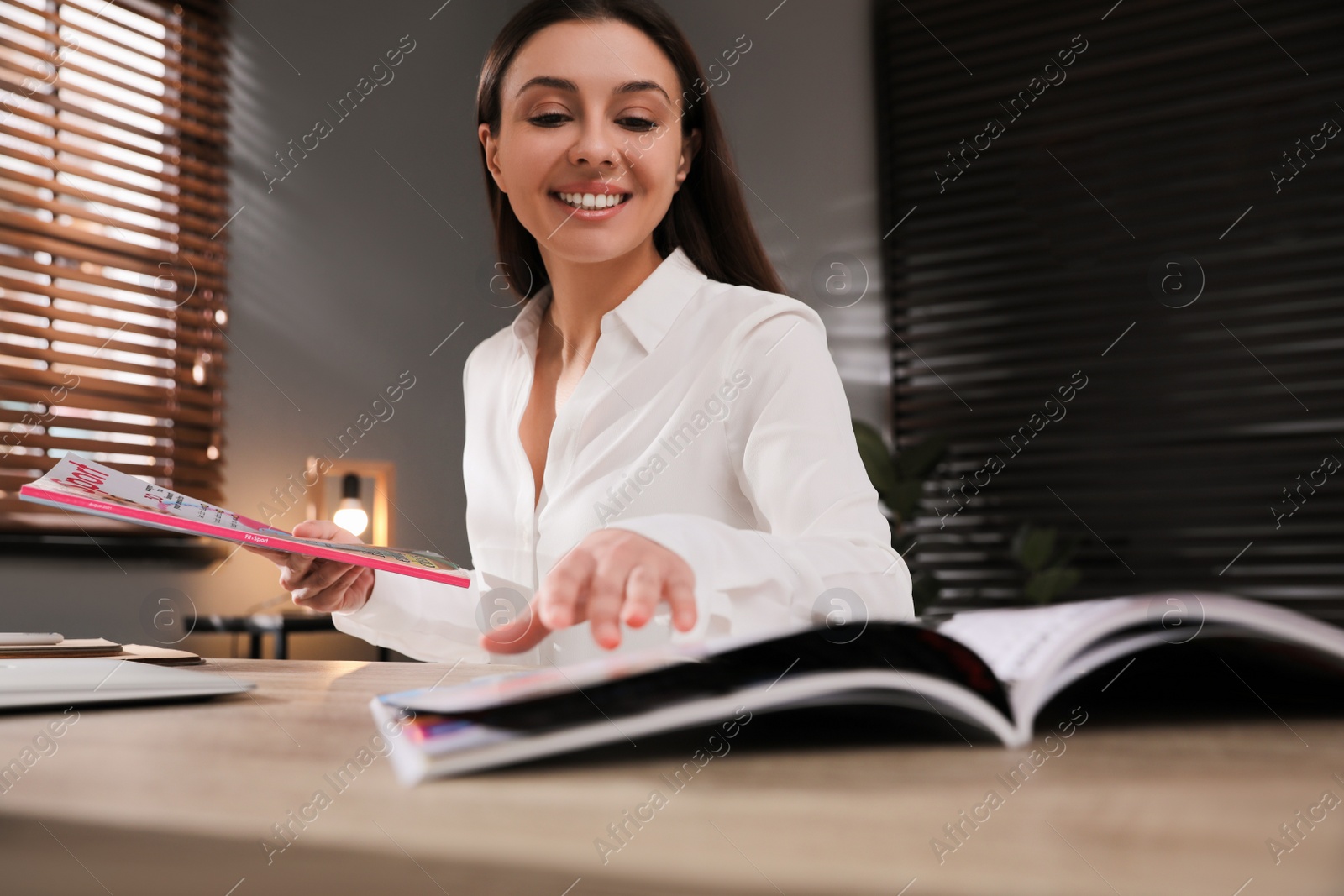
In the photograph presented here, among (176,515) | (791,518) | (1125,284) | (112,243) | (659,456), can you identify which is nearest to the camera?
(176,515)

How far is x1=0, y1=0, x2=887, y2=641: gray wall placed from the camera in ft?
9.29

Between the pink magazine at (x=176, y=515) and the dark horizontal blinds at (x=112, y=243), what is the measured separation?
6.37 feet

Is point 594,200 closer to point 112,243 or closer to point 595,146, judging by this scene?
point 595,146

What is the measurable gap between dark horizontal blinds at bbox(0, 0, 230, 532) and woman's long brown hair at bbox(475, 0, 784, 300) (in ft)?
5.02

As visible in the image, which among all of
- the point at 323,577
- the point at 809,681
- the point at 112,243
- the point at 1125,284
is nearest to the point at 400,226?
the point at 112,243

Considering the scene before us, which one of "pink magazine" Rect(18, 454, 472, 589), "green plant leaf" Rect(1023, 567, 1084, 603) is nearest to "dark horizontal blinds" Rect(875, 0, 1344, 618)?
"green plant leaf" Rect(1023, 567, 1084, 603)

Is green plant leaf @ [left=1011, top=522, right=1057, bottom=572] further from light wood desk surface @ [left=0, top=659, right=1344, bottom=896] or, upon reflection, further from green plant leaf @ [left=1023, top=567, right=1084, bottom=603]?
light wood desk surface @ [left=0, top=659, right=1344, bottom=896]

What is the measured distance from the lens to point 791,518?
0.97 metres

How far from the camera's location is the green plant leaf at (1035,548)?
2854 mm

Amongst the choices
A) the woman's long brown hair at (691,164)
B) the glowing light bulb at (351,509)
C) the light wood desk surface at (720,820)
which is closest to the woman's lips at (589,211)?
the woman's long brown hair at (691,164)

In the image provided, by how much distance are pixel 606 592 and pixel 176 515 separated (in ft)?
1.00

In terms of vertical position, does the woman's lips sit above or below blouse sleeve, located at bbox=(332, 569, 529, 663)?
above

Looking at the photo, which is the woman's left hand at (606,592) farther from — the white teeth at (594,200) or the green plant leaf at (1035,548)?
the green plant leaf at (1035,548)

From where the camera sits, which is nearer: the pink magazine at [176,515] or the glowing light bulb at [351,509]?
the pink magazine at [176,515]
